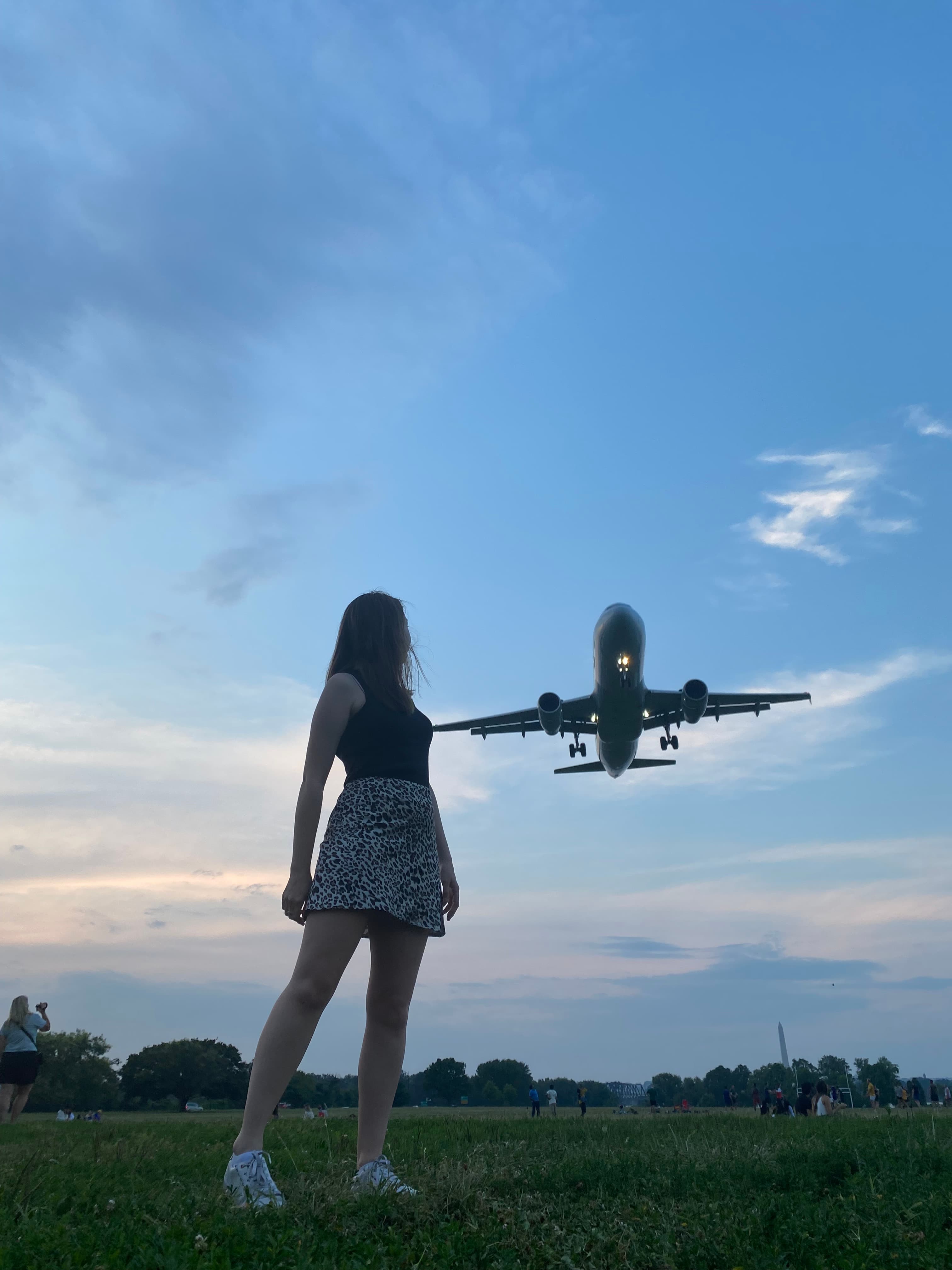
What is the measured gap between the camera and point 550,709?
28.1 metres

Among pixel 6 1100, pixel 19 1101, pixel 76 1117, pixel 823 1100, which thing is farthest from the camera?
pixel 76 1117

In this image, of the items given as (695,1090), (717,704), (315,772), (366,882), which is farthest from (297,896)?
(695,1090)

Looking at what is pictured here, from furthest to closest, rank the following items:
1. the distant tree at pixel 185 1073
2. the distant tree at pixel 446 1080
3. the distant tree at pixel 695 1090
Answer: the distant tree at pixel 695 1090
the distant tree at pixel 446 1080
the distant tree at pixel 185 1073

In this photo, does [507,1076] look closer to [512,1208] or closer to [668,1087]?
[668,1087]

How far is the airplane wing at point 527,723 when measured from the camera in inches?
1260

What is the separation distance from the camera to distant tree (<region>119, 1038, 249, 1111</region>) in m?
50.4

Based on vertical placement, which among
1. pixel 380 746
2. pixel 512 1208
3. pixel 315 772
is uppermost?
pixel 380 746

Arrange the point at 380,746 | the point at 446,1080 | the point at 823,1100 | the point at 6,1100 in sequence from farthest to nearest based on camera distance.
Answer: the point at 446,1080
the point at 823,1100
the point at 6,1100
the point at 380,746

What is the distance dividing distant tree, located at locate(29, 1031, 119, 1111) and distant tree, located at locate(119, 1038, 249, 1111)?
109cm

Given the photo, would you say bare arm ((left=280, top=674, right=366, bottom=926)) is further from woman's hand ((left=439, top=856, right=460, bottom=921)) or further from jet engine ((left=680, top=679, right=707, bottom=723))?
jet engine ((left=680, top=679, right=707, bottom=723))

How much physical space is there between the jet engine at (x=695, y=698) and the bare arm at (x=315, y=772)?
82.1ft

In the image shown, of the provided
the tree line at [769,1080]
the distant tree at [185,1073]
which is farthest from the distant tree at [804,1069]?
the distant tree at [185,1073]

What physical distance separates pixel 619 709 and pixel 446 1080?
65.7 m

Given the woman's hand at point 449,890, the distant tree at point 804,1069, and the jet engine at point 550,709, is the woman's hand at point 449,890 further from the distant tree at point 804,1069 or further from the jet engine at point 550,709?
the distant tree at point 804,1069
